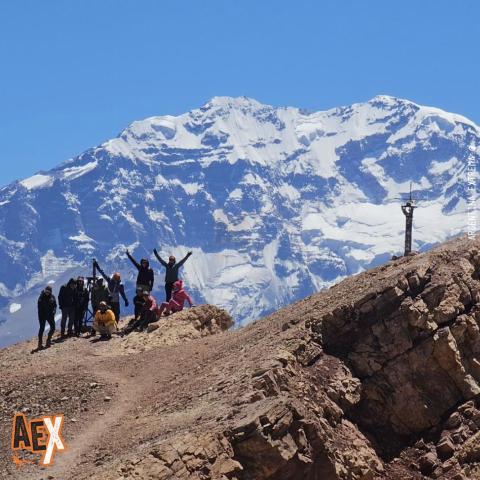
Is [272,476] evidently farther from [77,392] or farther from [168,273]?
[168,273]

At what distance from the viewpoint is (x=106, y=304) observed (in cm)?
3797

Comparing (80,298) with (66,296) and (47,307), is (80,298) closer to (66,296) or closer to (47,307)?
(66,296)

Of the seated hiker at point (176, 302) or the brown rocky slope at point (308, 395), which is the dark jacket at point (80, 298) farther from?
the brown rocky slope at point (308, 395)

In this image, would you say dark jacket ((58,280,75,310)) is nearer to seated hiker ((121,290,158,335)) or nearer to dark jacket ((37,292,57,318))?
dark jacket ((37,292,57,318))

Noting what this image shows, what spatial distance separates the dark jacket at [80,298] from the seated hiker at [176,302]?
250cm

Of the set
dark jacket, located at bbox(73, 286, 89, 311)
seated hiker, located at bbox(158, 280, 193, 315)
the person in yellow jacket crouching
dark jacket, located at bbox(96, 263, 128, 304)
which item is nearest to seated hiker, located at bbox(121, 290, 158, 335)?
the person in yellow jacket crouching

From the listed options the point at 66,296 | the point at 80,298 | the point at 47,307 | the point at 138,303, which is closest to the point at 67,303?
the point at 66,296

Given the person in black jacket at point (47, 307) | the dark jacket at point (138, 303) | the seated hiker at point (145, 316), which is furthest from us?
the dark jacket at point (138, 303)

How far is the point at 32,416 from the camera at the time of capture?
94.3 ft

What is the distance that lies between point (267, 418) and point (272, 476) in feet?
3.91

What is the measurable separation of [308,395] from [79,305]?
1333 cm

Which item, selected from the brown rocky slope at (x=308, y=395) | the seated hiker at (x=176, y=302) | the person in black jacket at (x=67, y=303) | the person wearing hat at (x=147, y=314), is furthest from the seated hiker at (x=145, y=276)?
the brown rocky slope at (x=308, y=395)

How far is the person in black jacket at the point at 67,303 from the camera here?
37.8 metres

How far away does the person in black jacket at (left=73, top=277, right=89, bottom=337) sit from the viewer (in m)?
38.2
